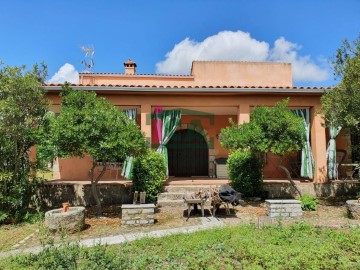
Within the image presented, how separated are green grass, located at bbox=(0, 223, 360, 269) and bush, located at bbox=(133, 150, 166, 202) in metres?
3.39

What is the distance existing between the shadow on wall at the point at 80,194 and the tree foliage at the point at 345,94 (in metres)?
6.76

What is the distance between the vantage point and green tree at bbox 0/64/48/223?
720 centimetres

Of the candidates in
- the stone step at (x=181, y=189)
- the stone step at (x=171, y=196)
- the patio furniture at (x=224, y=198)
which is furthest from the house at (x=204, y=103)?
the patio furniture at (x=224, y=198)

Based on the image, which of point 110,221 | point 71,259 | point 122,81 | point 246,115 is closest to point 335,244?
point 71,259

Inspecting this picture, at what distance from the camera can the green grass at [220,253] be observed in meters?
3.99

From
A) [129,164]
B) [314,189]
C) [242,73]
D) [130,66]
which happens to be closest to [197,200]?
[129,164]

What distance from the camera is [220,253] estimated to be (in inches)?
177

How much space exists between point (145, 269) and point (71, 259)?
1.02 m

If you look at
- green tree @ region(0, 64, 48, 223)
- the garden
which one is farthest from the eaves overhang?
green tree @ region(0, 64, 48, 223)

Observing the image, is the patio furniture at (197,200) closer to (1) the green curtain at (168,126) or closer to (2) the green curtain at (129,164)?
(1) the green curtain at (168,126)

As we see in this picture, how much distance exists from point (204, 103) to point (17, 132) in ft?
19.3

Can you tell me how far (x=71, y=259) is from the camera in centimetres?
394

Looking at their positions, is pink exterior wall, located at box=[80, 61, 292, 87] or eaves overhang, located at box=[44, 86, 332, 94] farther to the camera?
pink exterior wall, located at box=[80, 61, 292, 87]

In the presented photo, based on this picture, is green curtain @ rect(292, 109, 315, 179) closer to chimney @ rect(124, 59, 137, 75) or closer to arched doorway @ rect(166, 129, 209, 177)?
arched doorway @ rect(166, 129, 209, 177)
